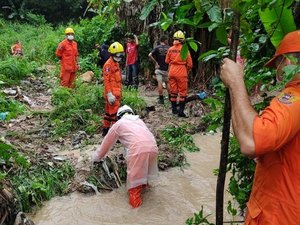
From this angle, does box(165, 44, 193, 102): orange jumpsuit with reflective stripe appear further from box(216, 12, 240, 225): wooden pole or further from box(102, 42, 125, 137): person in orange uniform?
box(216, 12, 240, 225): wooden pole

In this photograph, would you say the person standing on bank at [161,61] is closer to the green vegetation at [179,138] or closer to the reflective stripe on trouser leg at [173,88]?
the reflective stripe on trouser leg at [173,88]

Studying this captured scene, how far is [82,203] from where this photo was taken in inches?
197

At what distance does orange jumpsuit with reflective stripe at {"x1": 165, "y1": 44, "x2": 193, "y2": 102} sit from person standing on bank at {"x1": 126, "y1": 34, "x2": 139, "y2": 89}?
300 centimetres

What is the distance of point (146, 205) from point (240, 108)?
3.67m

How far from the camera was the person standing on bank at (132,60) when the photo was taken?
11.4 m

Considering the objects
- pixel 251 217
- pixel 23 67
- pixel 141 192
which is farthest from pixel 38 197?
pixel 23 67

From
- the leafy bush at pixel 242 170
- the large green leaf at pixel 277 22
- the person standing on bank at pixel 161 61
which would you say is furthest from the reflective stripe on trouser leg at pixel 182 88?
the large green leaf at pixel 277 22

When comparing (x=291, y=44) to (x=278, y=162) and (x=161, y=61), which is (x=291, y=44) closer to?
(x=278, y=162)

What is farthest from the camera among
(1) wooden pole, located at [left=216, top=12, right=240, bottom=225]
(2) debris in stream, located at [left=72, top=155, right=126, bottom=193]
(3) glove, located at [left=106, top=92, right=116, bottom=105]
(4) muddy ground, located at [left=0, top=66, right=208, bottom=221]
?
(3) glove, located at [left=106, top=92, right=116, bottom=105]

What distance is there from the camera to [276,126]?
149 centimetres

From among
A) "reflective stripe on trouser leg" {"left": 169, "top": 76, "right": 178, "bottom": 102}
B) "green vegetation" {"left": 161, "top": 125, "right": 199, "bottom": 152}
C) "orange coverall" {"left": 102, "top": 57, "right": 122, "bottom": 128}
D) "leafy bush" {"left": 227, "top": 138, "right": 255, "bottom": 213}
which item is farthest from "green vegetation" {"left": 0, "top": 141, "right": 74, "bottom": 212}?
"reflective stripe on trouser leg" {"left": 169, "top": 76, "right": 178, "bottom": 102}

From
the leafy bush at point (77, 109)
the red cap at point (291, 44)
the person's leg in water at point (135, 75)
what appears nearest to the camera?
the red cap at point (291, 44)

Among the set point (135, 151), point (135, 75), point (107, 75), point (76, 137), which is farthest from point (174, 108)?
point (135, 151)

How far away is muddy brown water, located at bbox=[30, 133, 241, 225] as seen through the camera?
4750mm
